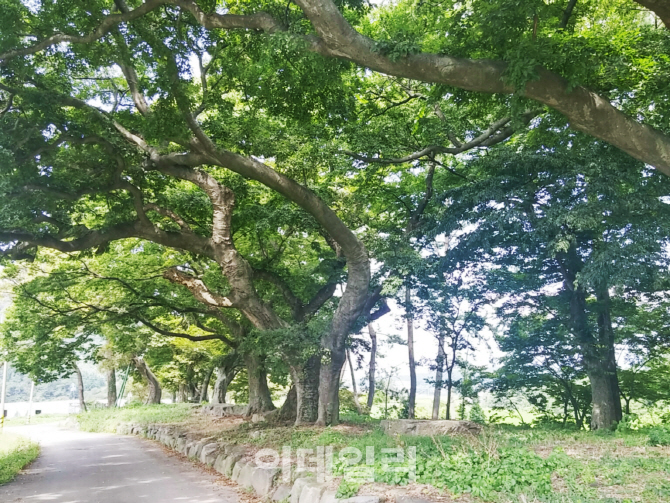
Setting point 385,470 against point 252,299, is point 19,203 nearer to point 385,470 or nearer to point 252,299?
point 252,299

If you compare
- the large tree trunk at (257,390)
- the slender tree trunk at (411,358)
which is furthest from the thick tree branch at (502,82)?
the large tree trunk at (257,390)

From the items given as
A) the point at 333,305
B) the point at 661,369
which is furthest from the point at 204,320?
the point at 661,369

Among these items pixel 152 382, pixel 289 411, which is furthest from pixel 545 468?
pixel 152 382

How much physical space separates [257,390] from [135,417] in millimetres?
8674

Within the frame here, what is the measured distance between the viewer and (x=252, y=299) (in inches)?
451

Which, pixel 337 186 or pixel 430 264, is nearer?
pixel 430 264

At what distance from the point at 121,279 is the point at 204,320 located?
21.5ft

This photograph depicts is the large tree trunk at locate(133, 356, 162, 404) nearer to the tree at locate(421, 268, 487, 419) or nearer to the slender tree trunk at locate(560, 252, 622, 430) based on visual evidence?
the tree at locate(421, 268, 487, 419)

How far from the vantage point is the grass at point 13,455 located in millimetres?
9359

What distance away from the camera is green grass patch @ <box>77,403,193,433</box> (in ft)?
63.6

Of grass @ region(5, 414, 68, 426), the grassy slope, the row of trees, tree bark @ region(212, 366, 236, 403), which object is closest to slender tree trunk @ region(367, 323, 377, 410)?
the row of trees

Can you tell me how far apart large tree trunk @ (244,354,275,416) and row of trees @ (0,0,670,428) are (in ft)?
0.25

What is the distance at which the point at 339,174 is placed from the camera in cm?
1252

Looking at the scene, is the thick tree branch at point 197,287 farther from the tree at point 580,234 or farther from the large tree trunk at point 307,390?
the tree at point 580,234
